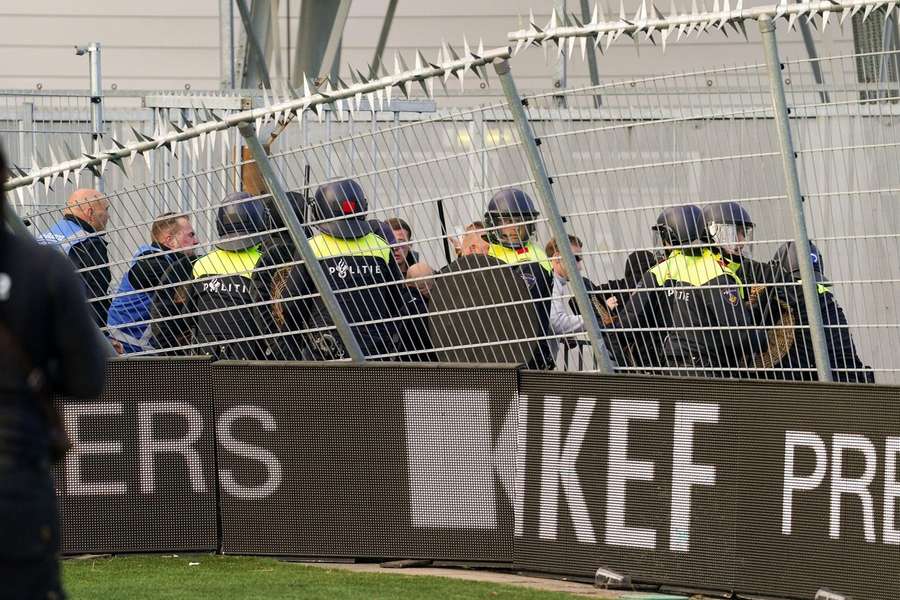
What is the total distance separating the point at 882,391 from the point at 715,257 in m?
0.94

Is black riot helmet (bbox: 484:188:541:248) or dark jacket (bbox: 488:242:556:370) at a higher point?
black riot helmet (bbox: 484:188:541:248)

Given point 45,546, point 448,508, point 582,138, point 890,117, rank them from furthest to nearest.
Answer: point 448,508 → point 582,138 → point 890,117 → point 45,546

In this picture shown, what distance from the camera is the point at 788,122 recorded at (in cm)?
736

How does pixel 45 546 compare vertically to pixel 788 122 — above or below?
below

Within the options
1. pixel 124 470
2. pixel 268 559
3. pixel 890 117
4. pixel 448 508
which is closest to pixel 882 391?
pixel 890 117

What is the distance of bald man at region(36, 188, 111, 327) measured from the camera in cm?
876

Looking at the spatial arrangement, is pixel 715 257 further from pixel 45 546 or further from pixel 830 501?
pixel 45 546

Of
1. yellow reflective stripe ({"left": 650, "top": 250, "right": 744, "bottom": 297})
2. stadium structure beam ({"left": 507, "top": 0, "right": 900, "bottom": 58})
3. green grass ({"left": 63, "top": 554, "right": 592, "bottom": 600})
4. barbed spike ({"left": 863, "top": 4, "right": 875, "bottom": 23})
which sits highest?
stadium structure beam ({"left": 507, "top": 0, "right": 900, "bottom": 58})

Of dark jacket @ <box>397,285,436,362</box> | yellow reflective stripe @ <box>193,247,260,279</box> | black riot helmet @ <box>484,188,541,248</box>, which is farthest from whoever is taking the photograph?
yellow reflective stripe @ <box>193,247,260,279</box>

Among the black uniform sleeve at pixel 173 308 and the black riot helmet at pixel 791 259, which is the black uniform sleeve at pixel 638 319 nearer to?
the black riot helmet at pixel 791 259

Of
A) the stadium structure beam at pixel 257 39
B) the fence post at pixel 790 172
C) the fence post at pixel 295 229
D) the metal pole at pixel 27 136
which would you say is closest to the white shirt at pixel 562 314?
the fence post at pixel 295 229

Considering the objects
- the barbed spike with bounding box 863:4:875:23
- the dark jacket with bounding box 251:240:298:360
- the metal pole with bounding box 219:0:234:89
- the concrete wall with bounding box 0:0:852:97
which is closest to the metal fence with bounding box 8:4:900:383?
the dark jacket with bounding box 251:240:298:360

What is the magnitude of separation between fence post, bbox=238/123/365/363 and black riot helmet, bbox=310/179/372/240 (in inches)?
4.9

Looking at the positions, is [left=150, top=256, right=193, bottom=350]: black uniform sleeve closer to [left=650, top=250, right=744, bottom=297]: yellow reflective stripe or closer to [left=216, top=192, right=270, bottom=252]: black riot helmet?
[left=216, top=192, right=270, bottom=252]: black riot helmet
